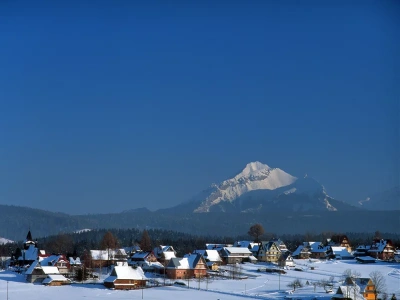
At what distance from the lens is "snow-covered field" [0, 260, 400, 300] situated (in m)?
59.8

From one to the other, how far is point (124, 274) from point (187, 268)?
960 cm

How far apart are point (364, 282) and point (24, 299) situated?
1130 inches

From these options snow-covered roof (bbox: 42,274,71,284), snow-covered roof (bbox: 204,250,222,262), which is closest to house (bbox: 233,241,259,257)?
snow-covered roof (bbox: 204,250,222,262)

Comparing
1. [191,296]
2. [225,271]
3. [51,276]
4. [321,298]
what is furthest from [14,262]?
[321,298]

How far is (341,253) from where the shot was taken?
330 ft

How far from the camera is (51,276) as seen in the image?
68625 millimetres

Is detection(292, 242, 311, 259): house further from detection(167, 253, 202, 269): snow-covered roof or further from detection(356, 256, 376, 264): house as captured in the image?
detection(167, 253, 202, 269): snow-covered roof

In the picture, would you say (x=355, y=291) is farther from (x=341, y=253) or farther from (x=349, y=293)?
(x=341, y=253)

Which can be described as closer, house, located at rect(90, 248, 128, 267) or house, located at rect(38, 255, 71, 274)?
house, located at rect(38, 255, 71, 274)

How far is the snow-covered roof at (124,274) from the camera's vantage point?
6675cm

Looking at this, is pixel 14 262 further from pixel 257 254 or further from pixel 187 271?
pixel 257 254

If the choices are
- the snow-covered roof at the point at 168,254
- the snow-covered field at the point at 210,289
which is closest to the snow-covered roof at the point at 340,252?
the snow-covered field at the point at 210,289

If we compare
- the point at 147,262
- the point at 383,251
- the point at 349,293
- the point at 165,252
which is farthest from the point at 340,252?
the point at 349,293

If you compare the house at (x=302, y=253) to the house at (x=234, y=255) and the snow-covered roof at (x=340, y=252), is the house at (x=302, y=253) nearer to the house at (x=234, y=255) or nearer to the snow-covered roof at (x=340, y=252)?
the snow-covered roof at (x=340, y=252)
